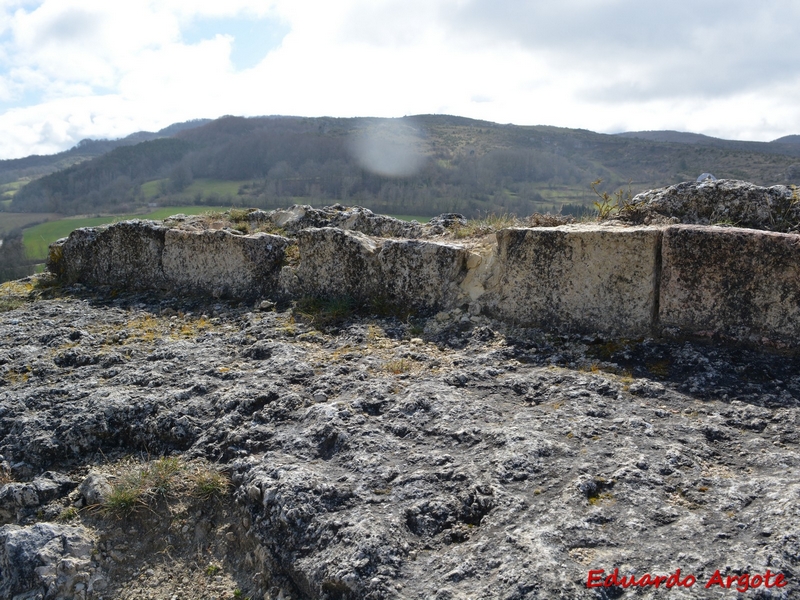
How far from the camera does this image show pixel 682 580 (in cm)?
198

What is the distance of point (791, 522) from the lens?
2.13m

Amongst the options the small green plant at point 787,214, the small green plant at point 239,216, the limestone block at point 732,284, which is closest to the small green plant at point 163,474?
the limestone block at point 732,284

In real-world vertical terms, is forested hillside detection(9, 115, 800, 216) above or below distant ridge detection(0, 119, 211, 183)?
below

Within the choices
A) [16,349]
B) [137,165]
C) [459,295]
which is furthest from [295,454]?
[137,165]

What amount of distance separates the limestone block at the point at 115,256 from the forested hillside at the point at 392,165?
33274 mm

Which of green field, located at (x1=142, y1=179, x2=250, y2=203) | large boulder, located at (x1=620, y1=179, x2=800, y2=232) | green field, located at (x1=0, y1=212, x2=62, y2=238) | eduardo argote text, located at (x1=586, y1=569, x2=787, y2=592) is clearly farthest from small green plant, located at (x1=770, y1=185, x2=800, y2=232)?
green field, located at (x1=0, y1=212, x2=62, y2=238)

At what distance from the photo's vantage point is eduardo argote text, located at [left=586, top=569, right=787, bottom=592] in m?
1.91

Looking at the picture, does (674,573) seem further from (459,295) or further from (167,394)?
(167,394)

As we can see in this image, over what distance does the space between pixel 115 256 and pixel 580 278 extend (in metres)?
5.34

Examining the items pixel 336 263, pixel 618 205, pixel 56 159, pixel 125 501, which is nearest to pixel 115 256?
pixel 336 263

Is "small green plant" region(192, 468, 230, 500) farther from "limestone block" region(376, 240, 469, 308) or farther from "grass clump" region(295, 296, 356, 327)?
"limestone block" region(376, 240, 469, 308)

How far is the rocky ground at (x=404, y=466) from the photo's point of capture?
2256 mm

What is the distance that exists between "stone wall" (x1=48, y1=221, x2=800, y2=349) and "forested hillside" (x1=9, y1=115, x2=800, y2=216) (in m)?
34.1

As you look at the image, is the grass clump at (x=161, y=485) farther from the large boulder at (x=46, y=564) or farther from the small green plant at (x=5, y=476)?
the small green plant at (x=5, y=476)
